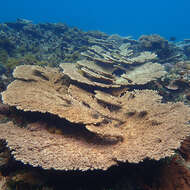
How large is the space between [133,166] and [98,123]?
3.83ft

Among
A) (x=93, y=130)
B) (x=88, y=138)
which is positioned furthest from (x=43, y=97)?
(x=93, y=130)

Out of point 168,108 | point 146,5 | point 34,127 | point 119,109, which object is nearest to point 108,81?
point 119,109

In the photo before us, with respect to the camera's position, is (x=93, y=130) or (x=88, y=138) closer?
(x=93, y=130)

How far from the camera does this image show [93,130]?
3250mm

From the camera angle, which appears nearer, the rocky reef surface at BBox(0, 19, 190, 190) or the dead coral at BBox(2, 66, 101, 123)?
the rocky reef surface at BBox(0, 19, 190, 190)

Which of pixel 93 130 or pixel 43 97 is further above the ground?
pixel 43 97

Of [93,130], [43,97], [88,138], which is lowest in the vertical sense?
[88,138]

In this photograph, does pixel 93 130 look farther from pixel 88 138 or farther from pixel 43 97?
pixel 43 97

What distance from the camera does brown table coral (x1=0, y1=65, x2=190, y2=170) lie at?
2.81 meters

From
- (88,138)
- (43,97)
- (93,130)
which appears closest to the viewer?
(93,130)

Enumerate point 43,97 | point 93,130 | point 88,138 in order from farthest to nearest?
point 43,97 < point 88,138 < point 93,130

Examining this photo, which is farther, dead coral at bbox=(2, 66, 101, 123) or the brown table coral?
dead coral at bbox=(2, 66, 101, 123)

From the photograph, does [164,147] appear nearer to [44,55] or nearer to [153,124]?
[153,124]

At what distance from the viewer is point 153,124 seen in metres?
3.74
